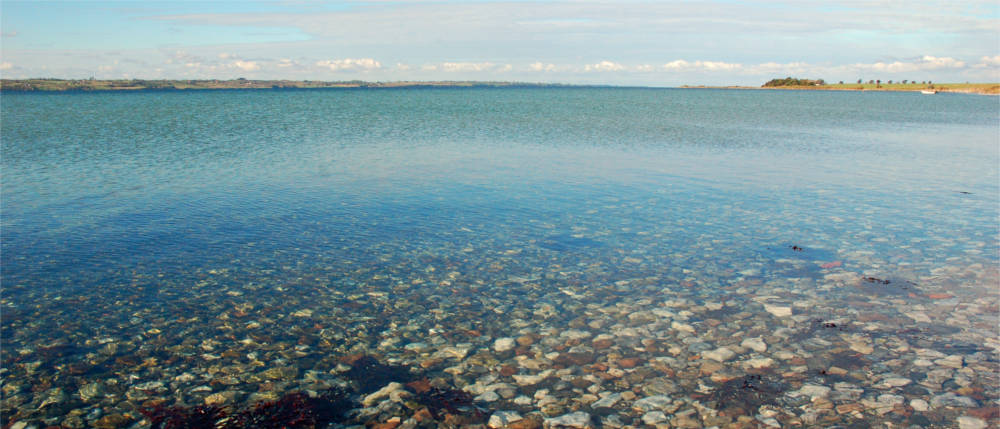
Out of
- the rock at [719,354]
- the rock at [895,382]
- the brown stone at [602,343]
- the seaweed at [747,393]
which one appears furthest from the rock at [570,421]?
the rock at [895,382]

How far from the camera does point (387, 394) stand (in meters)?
9.81

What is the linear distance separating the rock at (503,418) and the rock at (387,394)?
1586 millimetres

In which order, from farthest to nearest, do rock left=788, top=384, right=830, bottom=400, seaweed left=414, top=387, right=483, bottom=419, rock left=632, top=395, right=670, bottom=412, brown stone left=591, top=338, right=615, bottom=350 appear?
1. brown stone left=591, top=338, right=615, bottom=350
2. rock left=788, top=384, right=830, bottom=400
3. rock left=632, top=395, right=670, bottom=412
4. seaweed left=414, top=387, right=483, bottom=419

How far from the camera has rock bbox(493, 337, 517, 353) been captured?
11.6 meters

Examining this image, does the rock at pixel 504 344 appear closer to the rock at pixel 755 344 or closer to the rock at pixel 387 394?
the rock at pixel 387 394

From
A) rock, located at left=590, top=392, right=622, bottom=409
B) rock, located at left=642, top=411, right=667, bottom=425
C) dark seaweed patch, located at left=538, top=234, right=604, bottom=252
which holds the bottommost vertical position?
rock, located at left=642, top=411, right=667, bottom=425

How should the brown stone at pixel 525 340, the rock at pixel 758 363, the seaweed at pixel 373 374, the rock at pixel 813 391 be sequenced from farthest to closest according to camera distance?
the brown stone at pixel 525 340
the rock at pixel 758 363
the seaweed at pixel 373 374
the rock at pixel 813 391

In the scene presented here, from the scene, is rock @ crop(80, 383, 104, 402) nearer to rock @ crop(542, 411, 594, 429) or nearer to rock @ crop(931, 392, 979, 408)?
rock @ crop(542, 411, 594, 429)

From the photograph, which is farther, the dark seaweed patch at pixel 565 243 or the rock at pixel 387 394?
the dark seaweed patch at pixel 565 243

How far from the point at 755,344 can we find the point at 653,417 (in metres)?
3.69

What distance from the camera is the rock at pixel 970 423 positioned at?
29.1ft

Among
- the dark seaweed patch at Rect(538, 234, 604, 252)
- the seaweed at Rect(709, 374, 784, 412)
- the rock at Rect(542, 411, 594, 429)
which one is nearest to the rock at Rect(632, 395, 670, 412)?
the seaweed at Rect(709, 374, 784, 412)

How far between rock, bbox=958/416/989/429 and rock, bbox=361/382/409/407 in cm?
827

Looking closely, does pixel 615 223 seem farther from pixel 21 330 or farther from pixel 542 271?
pixel 21 330
